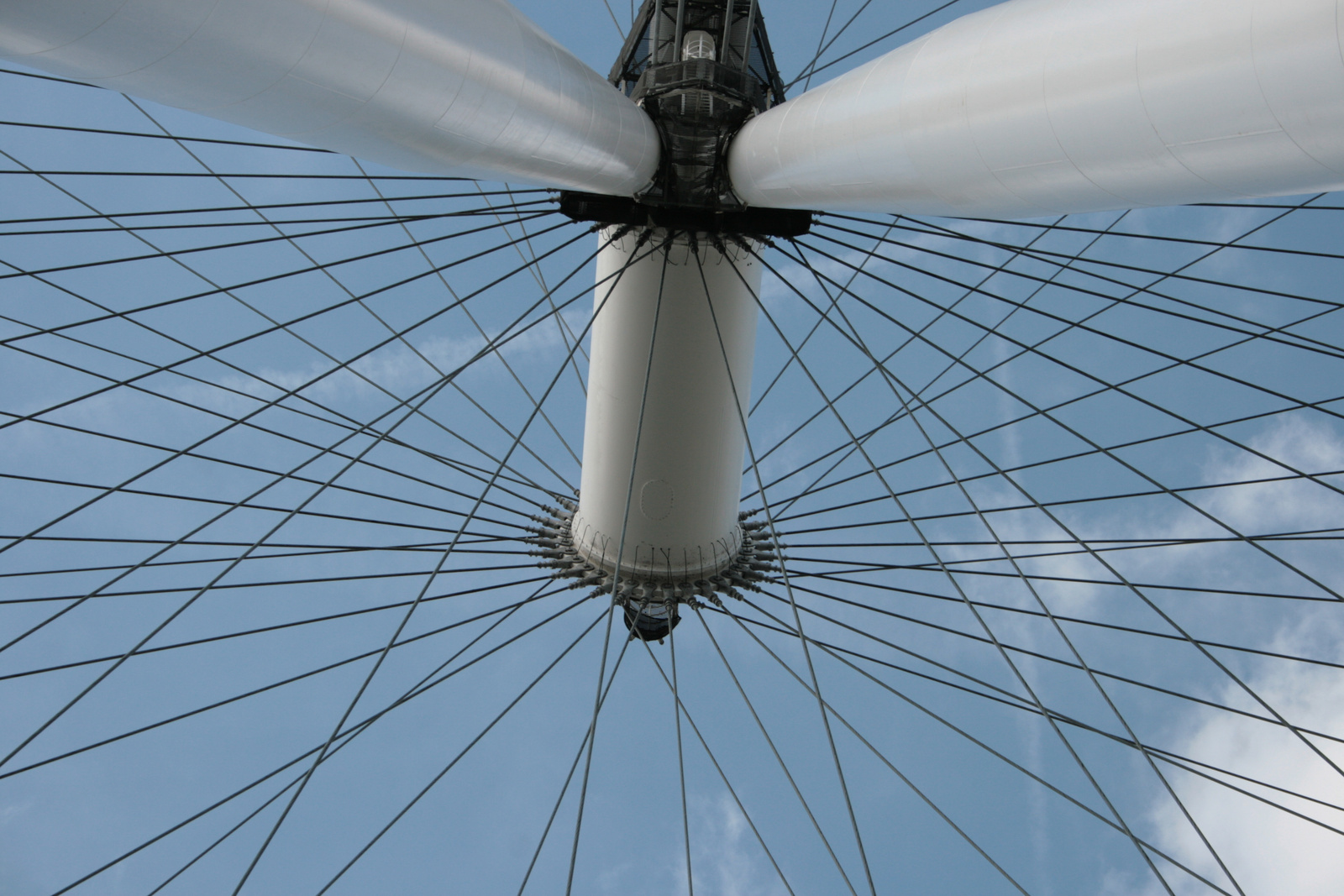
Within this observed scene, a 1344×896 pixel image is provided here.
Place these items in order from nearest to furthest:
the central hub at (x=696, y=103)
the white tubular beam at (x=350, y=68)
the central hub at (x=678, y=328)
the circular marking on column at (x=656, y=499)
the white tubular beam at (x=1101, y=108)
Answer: the white tubular beam at (x=1101, y=108)
the white tubular beam at (x=350, y=68)
the central hub at (x=696, y=103)
the central hub at (x=678, y=328)
the circular marking on column at (x=656, y=499)

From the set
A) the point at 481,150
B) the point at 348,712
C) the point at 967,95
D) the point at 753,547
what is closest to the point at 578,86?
the point at 481,150

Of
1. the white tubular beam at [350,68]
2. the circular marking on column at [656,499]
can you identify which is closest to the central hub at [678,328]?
the circular marking on column at [656,499]

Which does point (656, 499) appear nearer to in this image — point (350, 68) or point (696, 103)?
point (696, 103)

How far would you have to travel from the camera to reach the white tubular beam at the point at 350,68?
2.51 meters

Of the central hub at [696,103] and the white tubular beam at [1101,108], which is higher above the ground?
the central hub at [696,103]

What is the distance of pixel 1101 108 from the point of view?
2789mm

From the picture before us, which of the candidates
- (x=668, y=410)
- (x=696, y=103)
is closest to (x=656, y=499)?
(x=668, y=410)

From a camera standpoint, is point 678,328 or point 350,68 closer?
point 350,68

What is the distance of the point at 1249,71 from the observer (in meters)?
2.37

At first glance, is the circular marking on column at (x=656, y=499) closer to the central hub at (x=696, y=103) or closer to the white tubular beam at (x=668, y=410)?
the white tubular beam at (x=668, y=410)

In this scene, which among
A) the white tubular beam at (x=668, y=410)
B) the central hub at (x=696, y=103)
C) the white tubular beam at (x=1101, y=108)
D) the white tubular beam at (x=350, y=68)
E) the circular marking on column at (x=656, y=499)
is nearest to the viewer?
the white tubular beam at (x=1101, y=108)

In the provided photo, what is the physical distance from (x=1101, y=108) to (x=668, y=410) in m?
5.08

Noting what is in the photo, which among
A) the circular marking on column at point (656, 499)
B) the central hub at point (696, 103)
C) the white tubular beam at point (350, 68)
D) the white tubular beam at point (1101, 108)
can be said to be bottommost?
the circular marking on column at point (656, 499)

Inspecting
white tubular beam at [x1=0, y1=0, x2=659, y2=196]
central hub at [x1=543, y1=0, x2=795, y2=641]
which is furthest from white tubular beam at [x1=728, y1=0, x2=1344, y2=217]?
central hub at [x1=543, y1=0, x2=795, y2=641]
